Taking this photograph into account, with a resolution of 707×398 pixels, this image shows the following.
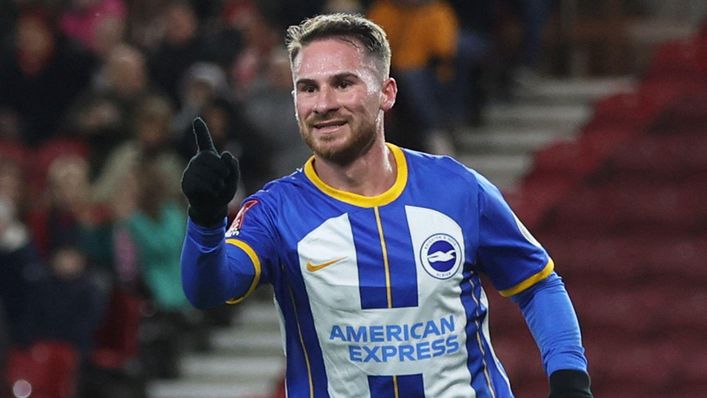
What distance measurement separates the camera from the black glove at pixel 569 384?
423cm

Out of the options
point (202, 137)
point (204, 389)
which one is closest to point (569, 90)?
point (204, 389)

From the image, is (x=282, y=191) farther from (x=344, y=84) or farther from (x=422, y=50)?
(x=422, y=50)

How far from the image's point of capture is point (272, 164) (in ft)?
32.2

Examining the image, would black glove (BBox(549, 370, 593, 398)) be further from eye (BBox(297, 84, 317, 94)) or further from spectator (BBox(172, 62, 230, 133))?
spectator (BBox(172, 62, 230, 133))

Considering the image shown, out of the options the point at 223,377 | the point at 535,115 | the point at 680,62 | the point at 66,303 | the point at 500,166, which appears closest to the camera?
the point at 66,303

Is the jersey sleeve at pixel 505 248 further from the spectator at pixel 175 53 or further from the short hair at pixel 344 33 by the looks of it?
the spectator at pixel 175 53

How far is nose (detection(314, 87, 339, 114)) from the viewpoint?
4.25m

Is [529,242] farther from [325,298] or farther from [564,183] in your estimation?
[564,183]

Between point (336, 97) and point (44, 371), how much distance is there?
5030mm

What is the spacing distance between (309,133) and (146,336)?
5499 millimetres

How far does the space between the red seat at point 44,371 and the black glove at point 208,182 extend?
5.06 meters

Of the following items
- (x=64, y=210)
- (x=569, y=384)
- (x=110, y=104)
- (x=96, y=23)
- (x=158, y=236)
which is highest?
(x=96, y=23)

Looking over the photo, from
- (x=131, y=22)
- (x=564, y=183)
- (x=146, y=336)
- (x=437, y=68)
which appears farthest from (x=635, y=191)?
(x=131, y=22)

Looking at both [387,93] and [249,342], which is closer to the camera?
[387,93]
